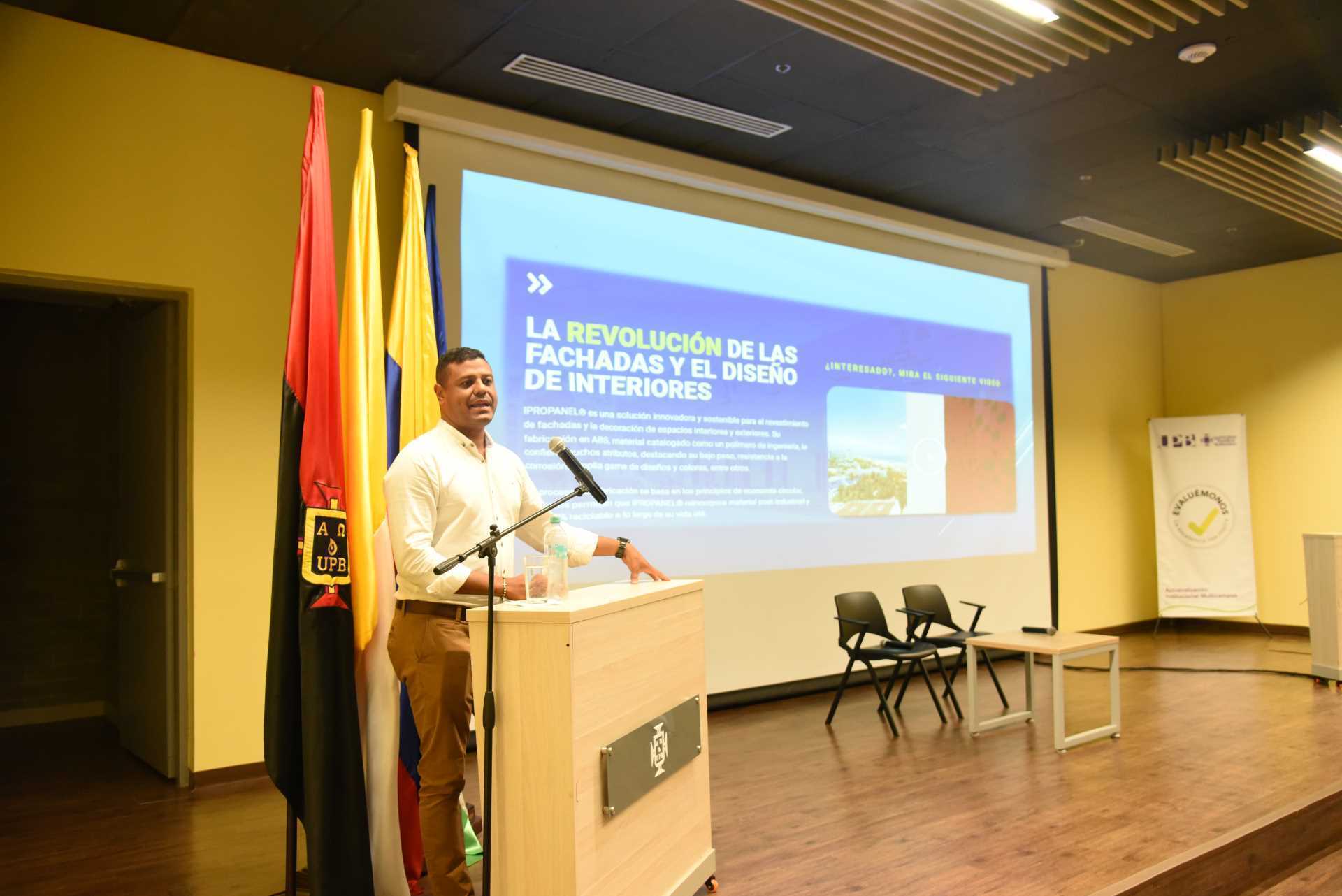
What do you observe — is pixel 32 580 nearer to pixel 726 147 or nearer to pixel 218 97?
pixel 218 97

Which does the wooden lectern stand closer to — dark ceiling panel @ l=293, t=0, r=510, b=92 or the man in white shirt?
the man in white shirt

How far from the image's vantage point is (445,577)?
2.66 m

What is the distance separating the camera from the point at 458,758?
2.77m

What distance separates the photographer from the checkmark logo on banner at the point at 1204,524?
9.14m

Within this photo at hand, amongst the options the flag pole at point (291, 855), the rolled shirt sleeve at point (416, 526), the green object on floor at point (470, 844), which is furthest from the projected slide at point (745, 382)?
the flag pole at point (291, 855)

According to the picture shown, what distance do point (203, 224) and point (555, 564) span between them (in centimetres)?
299

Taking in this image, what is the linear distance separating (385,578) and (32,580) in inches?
163

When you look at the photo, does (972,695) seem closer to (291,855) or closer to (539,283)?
(539,283)

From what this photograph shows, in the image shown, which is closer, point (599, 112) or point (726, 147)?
point (599, 112)

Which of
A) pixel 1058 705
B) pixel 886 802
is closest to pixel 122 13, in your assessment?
pixel 886 802

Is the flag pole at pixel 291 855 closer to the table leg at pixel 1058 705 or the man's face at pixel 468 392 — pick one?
the man's face at pixel 468 392

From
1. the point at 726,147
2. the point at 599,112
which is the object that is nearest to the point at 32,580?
the point at 599,112

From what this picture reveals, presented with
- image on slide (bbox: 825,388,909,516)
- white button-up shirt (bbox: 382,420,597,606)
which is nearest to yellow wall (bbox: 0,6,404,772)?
white button-up shirt (bbox: 382,420,597,606)

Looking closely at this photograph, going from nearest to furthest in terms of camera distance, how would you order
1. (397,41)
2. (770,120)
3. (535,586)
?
(535,586)
(397,41)
(770,120)
